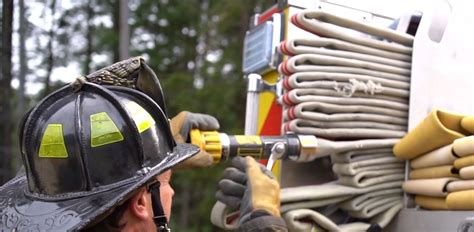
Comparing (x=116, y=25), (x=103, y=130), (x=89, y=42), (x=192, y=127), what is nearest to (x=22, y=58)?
(x=192, y=127)

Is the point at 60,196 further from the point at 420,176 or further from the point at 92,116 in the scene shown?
the point at 420,176

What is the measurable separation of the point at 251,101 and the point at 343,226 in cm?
66

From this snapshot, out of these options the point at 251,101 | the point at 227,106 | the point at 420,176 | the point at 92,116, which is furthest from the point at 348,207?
the point at 227,106

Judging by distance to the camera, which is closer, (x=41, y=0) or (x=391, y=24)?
(x=391, y=24)

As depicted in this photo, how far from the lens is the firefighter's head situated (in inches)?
63.0

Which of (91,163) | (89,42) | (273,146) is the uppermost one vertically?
(91,163)

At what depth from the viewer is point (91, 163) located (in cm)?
162

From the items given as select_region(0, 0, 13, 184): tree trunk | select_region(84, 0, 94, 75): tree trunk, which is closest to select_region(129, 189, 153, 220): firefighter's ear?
select_region(0, 0, 13, 184): tree trunk

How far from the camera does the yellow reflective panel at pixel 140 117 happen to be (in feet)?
5.53

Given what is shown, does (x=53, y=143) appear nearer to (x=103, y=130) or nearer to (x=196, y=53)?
(x=103, y=130)

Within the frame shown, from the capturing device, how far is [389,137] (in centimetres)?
254

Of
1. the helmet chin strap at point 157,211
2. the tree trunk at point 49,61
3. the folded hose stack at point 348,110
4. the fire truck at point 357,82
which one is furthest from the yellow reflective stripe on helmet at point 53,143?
the tree trunk at point 49,61

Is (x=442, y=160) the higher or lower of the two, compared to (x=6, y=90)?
higher

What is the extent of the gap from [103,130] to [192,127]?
822 millimetres
